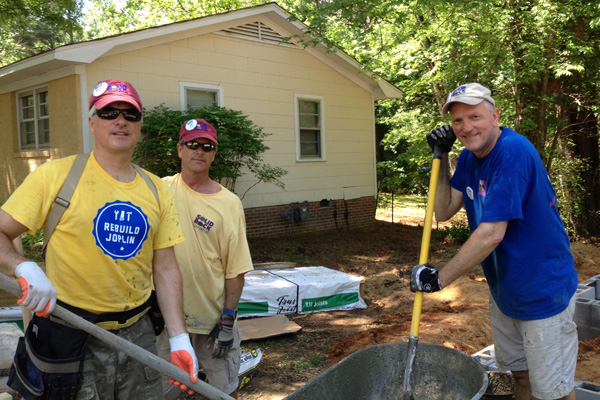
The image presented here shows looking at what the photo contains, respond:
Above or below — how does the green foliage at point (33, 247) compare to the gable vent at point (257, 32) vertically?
below

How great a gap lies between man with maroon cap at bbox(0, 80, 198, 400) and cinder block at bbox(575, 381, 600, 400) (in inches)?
111

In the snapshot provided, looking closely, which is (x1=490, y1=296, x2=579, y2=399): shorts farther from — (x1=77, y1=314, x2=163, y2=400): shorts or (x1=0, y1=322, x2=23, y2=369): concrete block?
(x1=0, y1=322, x2=23, y2=369): concrete block

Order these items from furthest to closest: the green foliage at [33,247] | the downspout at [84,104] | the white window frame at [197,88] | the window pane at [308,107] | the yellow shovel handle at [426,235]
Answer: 1. the window pane at [308,107]
2. the white window frame at [197,88]
3. the green foliage at [33,247]
4. the downspout at [84,104]
5. the yellow shovel handle at [426,235]

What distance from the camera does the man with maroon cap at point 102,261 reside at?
6.46ft

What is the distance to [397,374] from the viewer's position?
9.68 feet

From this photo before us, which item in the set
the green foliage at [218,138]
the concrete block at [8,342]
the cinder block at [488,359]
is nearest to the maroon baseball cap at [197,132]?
the concrete block at [8,342]

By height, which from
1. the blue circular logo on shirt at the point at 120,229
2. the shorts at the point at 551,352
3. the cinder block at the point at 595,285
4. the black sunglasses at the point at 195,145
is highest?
the black sunglasses at the point at 195,145

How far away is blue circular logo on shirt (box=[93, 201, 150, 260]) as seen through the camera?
6.81ft

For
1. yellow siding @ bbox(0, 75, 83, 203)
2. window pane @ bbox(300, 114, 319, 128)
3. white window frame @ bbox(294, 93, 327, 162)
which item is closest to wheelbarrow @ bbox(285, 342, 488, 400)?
yellow siding @ bbox(0, 75, 83, 203)

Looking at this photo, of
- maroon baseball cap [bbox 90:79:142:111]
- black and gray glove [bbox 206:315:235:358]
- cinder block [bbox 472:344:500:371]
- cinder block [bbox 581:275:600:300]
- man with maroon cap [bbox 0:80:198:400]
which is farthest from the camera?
cinder block [bbox 581:275:600:300]

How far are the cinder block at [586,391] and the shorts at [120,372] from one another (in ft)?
9.57

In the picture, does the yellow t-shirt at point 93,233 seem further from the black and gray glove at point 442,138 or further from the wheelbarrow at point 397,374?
the black and gray glove at point 442,138

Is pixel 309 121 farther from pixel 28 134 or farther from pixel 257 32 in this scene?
pixel 28 134

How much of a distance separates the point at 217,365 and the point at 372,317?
3.80m
